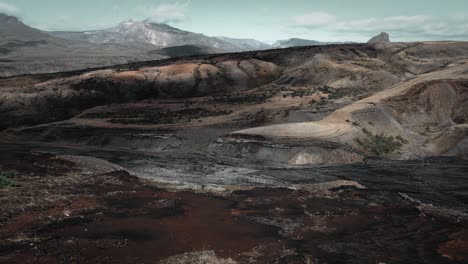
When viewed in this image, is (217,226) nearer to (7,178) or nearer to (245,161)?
(7,178)

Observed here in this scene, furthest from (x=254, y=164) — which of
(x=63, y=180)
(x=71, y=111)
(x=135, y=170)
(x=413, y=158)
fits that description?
(x=71, y=111)

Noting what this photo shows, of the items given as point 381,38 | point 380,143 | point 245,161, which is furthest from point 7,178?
point 381,38

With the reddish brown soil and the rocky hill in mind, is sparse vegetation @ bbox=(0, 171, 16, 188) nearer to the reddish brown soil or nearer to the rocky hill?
the reddish brown soil

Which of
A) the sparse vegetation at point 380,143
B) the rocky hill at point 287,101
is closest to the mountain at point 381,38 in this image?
the rocky hill at point 287,101

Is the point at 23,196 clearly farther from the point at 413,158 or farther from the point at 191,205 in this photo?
the point at 413,158

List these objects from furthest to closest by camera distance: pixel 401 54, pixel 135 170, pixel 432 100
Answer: pixel 401 54 → pixel 432 100 → pixel 135 170

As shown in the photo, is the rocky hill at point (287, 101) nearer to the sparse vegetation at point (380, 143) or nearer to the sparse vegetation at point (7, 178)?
the sparse vegetation at point (380, 143)

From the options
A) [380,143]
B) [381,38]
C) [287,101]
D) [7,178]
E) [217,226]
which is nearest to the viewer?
[217,226]
